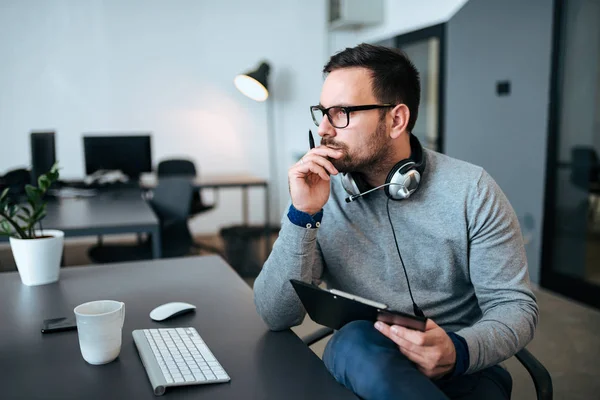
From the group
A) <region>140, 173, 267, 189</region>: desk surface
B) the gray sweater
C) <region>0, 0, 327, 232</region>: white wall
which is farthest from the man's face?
<region>0, 0, 327, 232</region>: white wall

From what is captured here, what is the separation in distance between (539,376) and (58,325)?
1027 millimetres

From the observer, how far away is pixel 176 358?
3.31ft

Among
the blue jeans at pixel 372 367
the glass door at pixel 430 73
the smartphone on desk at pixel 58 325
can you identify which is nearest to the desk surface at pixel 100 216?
the smartphone on desk at pixel 58 325

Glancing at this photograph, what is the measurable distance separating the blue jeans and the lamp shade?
13.8 ft

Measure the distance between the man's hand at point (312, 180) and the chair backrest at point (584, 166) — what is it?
270 centimetres

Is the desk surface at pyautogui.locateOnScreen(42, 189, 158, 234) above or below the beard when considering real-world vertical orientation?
below

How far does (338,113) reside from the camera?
1.43 metres

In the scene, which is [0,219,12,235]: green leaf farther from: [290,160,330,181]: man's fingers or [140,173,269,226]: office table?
[140,173,269,226]: office table

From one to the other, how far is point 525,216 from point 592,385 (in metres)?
1.71

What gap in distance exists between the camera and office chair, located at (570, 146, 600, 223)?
137 inches

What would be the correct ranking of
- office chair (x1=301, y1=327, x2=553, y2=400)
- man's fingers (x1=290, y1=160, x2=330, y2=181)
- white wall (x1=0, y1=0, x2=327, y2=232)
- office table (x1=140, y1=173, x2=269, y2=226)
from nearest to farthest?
office chair (x1=301, y1=327, x2=553, y2=400), man's fingers (x1=290, y1=160, x2=330, y2=181), office table (x1=140, y1=173, x2=269, y2=226), white wall (x1=0, y1=0, x2=327, y2=232)

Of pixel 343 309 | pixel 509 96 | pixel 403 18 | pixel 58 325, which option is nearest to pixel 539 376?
pixel 343 309

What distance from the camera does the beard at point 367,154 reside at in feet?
4.65

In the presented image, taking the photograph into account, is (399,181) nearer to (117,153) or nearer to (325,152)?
(325,152)
